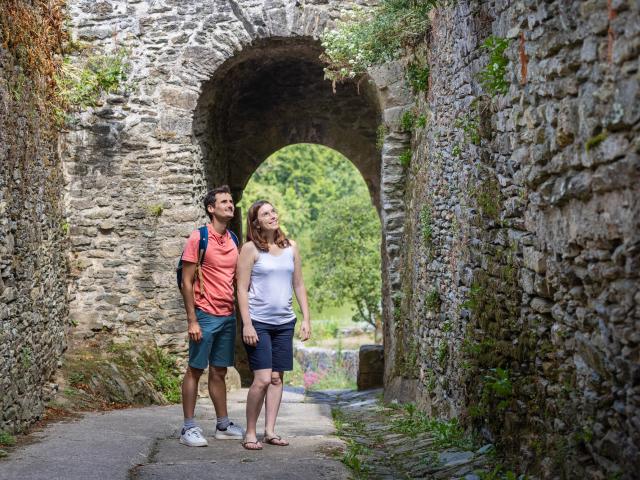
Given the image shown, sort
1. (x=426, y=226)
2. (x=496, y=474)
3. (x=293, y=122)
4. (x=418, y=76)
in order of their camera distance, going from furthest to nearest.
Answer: (x=293, y=122)
(x=418, y=76)
(x=426, y=226)
(x=496, y=474)

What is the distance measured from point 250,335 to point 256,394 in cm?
36

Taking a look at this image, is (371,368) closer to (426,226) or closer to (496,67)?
(426,226)

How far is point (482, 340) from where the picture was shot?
196 inches

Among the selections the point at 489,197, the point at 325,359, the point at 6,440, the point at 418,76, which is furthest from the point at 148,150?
the point at 325,359

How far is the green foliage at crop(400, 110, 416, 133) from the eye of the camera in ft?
27.8

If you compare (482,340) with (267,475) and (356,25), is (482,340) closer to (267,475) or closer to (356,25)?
(267,475)

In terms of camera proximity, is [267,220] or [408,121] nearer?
[267,220]

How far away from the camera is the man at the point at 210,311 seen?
16.7 feet

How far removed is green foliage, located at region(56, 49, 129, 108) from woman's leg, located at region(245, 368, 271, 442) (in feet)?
16.4

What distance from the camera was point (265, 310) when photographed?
4.94 meters

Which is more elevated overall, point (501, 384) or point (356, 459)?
point (501, 384)

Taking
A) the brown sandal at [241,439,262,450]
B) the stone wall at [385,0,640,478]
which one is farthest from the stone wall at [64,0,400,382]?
the brown sandal at [241,439,262,450]

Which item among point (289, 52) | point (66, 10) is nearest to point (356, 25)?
point (289, 52)

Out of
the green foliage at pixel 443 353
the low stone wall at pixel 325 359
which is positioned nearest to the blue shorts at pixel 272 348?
the green foliage at pixel 443 353
